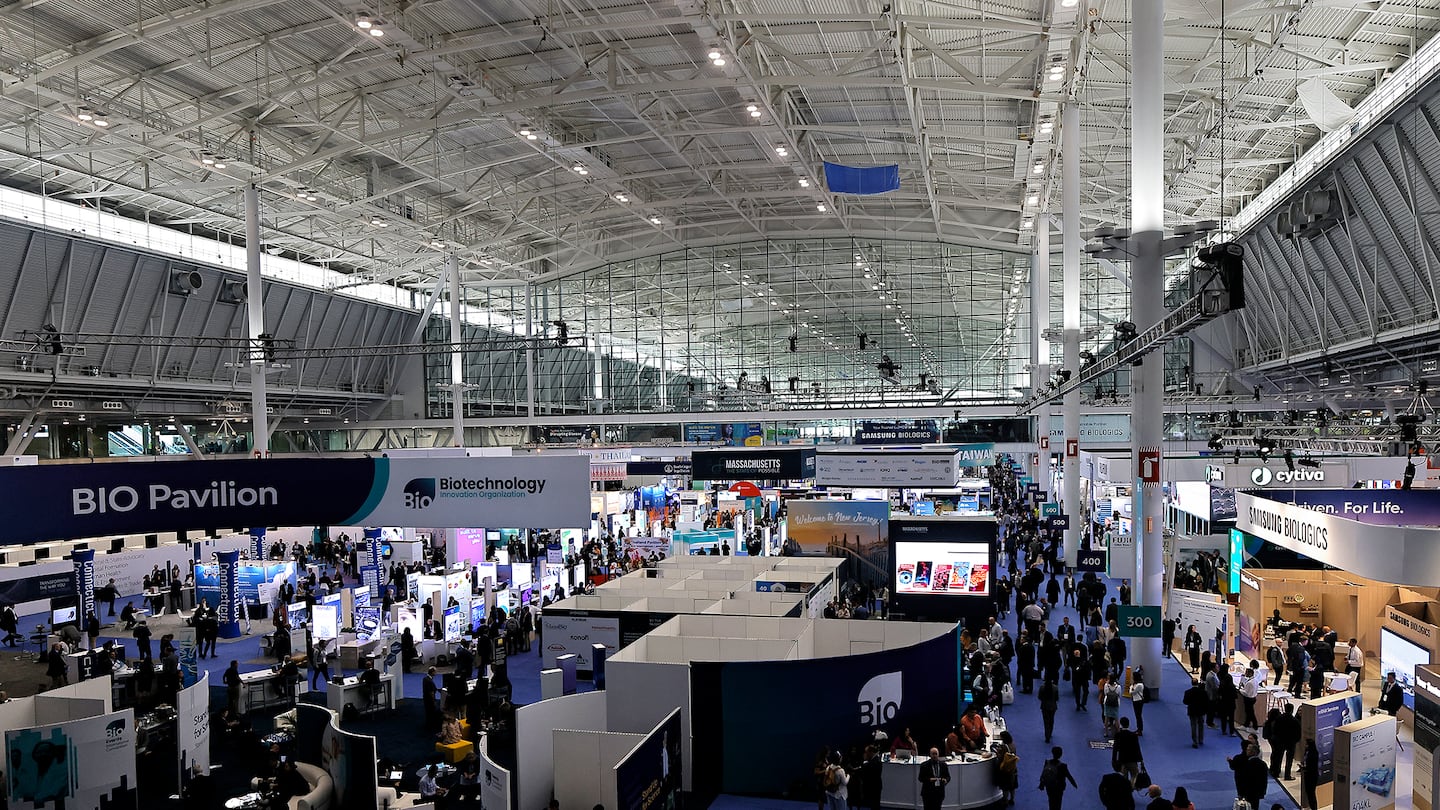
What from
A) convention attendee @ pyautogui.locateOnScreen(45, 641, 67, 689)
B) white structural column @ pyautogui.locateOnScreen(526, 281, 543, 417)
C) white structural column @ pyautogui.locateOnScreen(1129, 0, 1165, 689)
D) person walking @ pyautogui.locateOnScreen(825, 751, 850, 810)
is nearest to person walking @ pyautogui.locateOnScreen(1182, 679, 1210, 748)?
white structural column @ pyautogui.locateOnScreen(1129, 0, 1165, 689)

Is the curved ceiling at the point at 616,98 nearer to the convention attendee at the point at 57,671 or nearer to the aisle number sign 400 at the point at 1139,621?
the aisle number sign 400 at the point at 1139,621

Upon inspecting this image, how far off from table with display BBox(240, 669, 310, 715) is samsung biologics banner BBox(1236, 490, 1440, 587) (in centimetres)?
1393

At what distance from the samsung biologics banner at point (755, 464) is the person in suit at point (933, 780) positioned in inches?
529

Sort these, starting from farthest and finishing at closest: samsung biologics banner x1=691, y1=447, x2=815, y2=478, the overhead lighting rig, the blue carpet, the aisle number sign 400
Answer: samsung biologics banner x1=691, y1=447, x2=815, y2=478 → the aisle number sign 400 → the blue carpet → the overhead lighting rig

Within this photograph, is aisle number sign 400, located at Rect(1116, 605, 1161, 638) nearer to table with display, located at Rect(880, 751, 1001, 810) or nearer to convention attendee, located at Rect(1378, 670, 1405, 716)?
convention attendee, located at Rect(1378, 670, 1405, 716)

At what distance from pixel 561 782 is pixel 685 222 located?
29.1 metres

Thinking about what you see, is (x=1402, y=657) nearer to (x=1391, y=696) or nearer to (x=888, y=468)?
(x=1391, y=696)

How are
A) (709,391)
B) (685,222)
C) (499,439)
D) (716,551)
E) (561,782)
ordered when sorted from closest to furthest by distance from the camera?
(561,782), (716,551), (685,222), (709,391), (499,439)

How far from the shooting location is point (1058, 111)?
2073 centimetres

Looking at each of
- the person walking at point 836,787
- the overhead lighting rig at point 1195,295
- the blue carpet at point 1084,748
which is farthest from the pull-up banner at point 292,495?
the overhead lighting rig at point 1195,295

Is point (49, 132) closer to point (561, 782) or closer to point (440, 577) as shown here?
point (440, 577)

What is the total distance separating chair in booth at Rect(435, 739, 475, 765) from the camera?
35.4 feet

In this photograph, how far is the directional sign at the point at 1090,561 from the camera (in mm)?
18016

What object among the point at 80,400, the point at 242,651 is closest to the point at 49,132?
the point at 80,400
